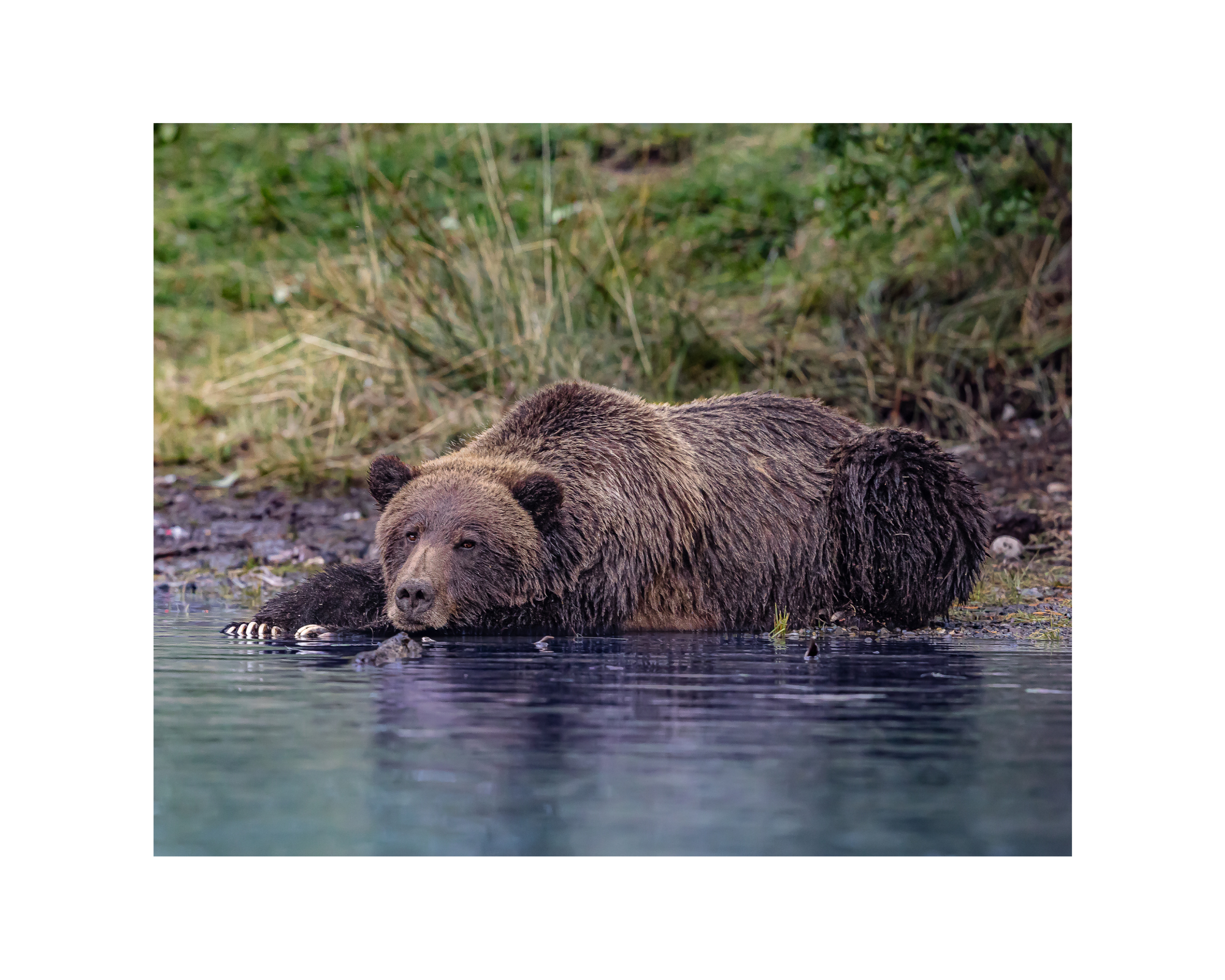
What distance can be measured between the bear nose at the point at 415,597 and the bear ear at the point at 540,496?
0.81 meters

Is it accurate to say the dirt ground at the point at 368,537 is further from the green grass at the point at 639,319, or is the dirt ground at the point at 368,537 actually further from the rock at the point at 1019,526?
the green grass at the point at 639,319

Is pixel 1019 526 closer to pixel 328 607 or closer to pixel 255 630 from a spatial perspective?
pixel 328 607

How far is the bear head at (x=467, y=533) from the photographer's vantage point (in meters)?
7.45

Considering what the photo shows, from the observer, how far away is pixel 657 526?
8125 mm

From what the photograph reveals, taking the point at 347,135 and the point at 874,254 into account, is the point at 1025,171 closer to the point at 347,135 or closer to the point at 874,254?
the point at 874,254

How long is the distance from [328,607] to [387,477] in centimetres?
78

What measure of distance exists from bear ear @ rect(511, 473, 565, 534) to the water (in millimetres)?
1002

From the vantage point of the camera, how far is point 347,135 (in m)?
17.8

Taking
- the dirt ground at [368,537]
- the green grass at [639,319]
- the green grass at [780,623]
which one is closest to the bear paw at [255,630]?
the dirt ground at [368,537]

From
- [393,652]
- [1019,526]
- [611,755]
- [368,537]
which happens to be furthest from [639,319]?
[611,755]

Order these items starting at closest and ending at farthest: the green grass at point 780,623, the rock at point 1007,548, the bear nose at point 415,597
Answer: the bear nose at point 415,597
the green grass at point 780,623
the rock at point 1007,548

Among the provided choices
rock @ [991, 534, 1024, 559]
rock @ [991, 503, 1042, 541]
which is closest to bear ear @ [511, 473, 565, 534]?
rock @ [991, 534, 1024, 559]

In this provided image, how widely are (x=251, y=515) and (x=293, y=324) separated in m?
2.80

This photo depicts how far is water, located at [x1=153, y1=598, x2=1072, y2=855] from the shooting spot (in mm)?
3982
